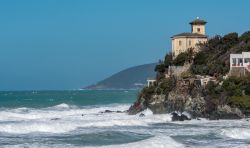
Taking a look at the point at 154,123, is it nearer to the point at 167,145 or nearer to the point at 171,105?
the point at 171,105

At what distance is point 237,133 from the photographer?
140 feet

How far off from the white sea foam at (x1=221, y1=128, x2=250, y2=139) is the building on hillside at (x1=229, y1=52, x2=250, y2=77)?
18.7m

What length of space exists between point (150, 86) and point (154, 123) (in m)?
13.3

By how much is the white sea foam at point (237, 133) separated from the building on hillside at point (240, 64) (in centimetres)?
1870

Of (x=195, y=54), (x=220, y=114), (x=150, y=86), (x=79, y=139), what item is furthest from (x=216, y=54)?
(x=79, y=139)

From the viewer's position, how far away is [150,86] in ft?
224

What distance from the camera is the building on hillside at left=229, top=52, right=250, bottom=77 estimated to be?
2459 inches

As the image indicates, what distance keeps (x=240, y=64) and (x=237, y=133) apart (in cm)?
2143

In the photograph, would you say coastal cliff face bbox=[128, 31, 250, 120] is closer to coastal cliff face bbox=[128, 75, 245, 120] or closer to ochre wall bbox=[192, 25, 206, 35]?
coastal cliff face bbox=[128, 75, 245, 120]

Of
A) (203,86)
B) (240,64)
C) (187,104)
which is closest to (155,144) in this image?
(187,104)

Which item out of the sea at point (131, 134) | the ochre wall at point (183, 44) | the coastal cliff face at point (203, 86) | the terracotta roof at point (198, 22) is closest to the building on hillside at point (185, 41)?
the ochre wall at point (183, 44)

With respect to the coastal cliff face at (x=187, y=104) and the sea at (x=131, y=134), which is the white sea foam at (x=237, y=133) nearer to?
the sea at (x=131, y=134)

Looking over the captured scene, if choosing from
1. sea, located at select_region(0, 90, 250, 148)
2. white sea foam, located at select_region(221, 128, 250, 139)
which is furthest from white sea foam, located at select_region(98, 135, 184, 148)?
white sea foam, located at select_region(221, 128, 250, 139)

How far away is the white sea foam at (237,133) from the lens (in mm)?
42119
